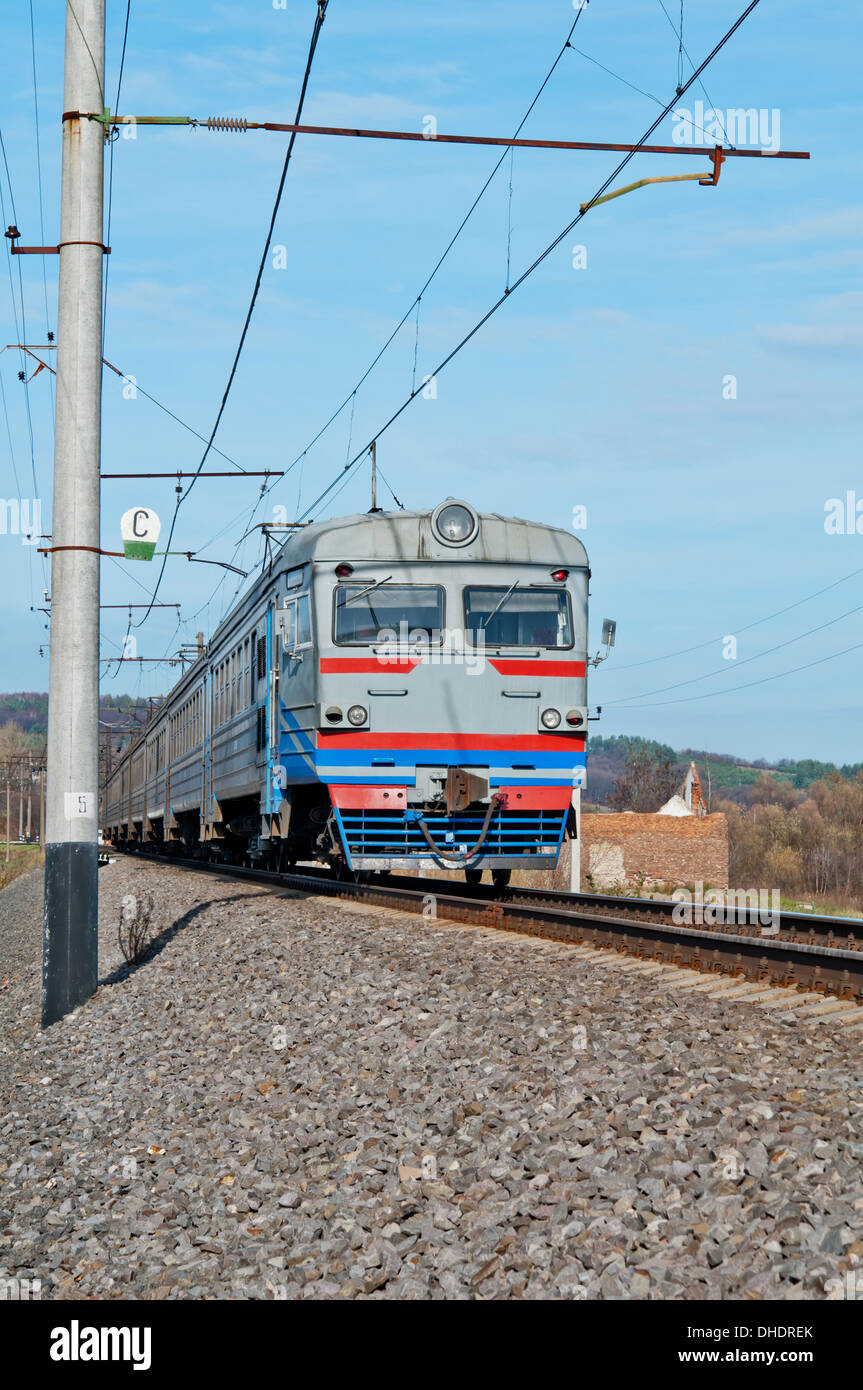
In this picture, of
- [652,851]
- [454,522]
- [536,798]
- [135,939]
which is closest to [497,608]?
[454,522]

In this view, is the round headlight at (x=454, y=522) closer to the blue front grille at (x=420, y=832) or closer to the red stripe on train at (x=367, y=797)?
the red stripe on train at (x=367, y=797)

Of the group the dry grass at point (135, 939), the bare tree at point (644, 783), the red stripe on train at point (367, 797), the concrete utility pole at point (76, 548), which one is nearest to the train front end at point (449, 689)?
the red stripe on train at point (367, 797)

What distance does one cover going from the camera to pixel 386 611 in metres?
12.6

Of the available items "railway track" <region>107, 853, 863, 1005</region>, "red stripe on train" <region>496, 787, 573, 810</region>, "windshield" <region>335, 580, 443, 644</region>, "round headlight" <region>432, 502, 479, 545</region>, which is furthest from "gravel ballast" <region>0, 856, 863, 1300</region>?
"round headlight" <region>432, 502, 479, 545</region>

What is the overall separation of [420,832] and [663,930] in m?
3.35

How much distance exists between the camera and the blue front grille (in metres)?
12.3

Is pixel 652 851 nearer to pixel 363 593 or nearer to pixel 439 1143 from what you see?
pixel 363 593

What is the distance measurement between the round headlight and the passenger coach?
0.01m

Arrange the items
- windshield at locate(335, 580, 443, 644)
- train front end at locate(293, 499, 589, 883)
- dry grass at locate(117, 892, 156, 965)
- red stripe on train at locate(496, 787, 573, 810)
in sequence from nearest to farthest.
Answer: dry grass at locate(117, 892, 156, 965) < train front end at locate(293, 499, 589, 883) < red stripe on train at locate(496, 787, 573, 810) < windshield at locate(335, 580, 443, 644)

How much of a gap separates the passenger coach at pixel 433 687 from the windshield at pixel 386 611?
13mm

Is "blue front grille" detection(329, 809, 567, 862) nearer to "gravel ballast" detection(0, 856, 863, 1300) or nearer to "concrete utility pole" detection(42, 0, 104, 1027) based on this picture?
"concrete utility pole" detection(42, 0, 104, 1027)

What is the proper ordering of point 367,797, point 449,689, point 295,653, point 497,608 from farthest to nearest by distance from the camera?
point 295,653 → point 497,608 → point 449,689 → point 367,797
